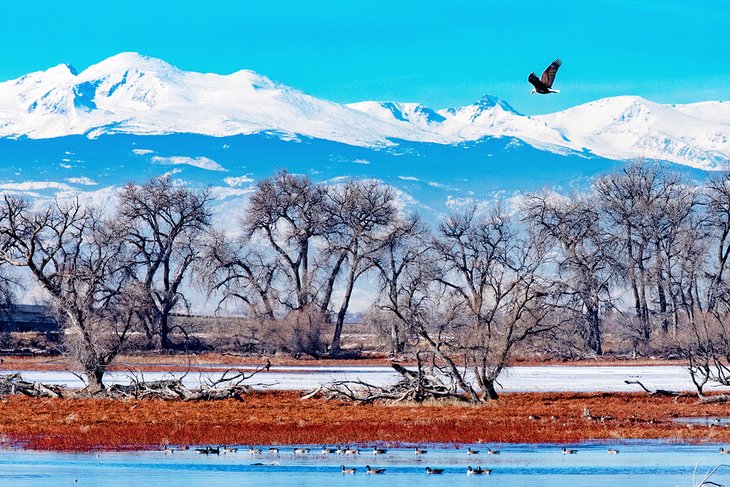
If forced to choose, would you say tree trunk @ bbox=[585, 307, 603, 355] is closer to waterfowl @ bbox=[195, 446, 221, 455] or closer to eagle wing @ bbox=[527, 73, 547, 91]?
waterfowl @ bbox=[195, 446, 221, 455]

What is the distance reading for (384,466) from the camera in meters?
27.7

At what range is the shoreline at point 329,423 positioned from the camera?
109 ft

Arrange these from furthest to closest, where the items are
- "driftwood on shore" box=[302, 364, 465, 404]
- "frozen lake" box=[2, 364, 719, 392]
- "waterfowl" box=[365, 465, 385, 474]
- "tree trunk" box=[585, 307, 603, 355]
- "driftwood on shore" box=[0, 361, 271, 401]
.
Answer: "tree trunk" box=[585, 307, 603, 355], "frozen lake" box=[2, 364, 719, 392], "driftwood on shore" box=[0, 361, 271, 401], "driftwood on shore" box=[302, 364, 465, 404], "waterfowl" box=[365, 465, 385, 474]

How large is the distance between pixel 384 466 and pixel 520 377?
3872cm

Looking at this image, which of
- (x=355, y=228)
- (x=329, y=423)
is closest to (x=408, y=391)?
(x=329, y=423)

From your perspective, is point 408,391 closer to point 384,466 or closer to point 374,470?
point 384,466

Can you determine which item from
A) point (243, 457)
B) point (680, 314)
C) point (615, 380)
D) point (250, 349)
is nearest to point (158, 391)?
point (243, 457)

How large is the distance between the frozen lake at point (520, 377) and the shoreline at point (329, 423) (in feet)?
19.0

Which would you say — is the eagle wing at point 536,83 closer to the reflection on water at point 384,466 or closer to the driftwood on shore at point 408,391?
the reflection on water at point 384,466

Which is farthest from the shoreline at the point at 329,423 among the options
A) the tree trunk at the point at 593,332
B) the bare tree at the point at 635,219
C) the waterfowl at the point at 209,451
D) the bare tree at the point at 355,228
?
the bare tree at the point at 635,219

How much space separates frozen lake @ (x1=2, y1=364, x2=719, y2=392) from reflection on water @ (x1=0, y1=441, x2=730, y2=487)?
1808 cm

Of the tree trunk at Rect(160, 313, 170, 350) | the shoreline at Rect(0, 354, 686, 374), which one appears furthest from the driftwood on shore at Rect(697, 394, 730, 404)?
the tree trunk at Rect(160, 313, 170, 350)

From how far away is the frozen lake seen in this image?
55562mm

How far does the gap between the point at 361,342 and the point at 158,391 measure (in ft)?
219
